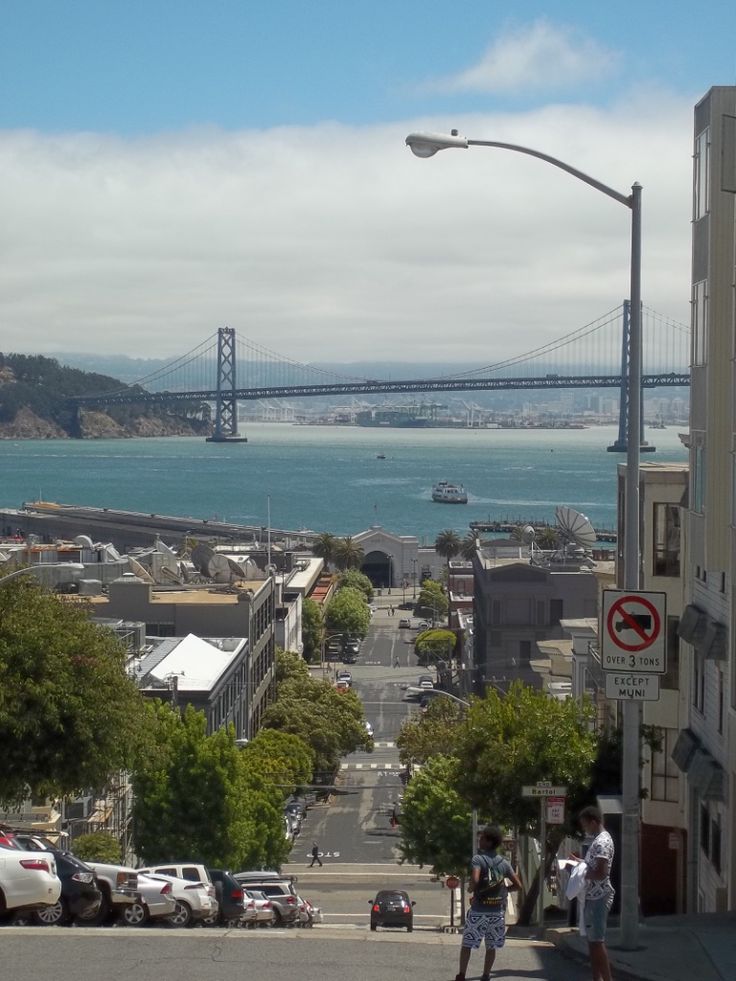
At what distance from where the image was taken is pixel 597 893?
997cm

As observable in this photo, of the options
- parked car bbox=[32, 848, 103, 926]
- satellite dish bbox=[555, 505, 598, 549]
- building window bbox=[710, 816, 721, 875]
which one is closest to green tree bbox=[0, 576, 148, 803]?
parked car bbox=[32, 848, 103, 926]

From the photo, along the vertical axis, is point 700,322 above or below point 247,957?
above

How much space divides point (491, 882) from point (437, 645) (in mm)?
64085

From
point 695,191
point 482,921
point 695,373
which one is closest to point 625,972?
point 482,921

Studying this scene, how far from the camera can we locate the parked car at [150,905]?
48.3 feet

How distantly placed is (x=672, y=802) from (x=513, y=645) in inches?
1208

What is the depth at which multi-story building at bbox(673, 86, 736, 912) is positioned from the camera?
15.9 metres

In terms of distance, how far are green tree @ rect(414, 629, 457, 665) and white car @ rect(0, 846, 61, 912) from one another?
59.0m

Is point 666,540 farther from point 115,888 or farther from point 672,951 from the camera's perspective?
point 672,951

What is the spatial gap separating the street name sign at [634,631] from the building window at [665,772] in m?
9.94

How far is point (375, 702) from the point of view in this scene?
64062 millimetres

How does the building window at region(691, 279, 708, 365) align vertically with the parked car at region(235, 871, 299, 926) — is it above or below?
above

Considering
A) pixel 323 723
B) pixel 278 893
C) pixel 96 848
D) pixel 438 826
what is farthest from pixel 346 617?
pixel 278 893

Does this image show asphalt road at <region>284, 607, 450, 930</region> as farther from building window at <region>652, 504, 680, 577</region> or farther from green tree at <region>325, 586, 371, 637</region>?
green tree at <region>325, 586, 371, 637</region>
